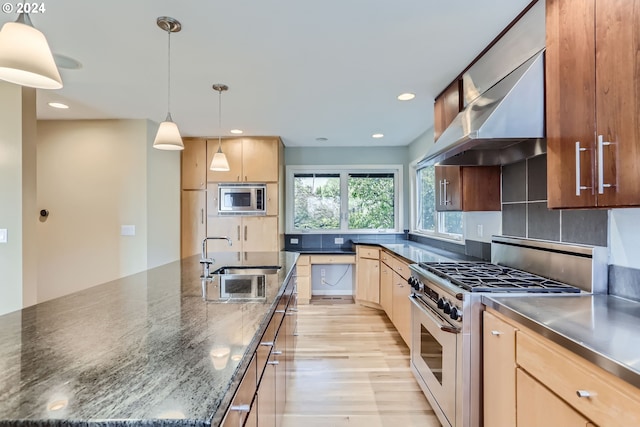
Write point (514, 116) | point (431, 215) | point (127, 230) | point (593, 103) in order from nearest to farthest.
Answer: point (593, 103)
point (514, 116)
point (127, 230)
point (431, 215)

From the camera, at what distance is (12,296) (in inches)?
103

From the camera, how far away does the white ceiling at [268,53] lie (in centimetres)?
171

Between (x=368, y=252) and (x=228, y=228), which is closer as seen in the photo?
(x=368, y=252)

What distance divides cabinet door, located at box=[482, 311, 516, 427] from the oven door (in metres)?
0.16

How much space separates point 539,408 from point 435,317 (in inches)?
30.5

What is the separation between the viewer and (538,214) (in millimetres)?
1983

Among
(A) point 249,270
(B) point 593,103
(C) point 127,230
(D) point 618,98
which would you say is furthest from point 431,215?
(C) point 127,230

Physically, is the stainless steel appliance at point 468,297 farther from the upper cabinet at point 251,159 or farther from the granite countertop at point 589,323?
the upper cabinet at point 251,159

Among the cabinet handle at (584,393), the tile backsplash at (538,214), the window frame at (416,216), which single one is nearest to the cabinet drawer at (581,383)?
the cabinet handle at (584,393)

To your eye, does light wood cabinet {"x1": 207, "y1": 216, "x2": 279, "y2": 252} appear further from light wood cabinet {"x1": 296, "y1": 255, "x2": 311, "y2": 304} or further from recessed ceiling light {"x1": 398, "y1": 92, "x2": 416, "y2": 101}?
recessed ceiling light {"x1": 398, "y1": 92, "x2": 416, "y2": 101}

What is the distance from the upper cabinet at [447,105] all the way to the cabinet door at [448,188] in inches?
14.7

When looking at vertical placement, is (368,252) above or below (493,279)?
below

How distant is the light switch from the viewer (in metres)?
3.70

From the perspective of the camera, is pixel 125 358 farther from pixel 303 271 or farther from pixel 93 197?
pixel 303 271
